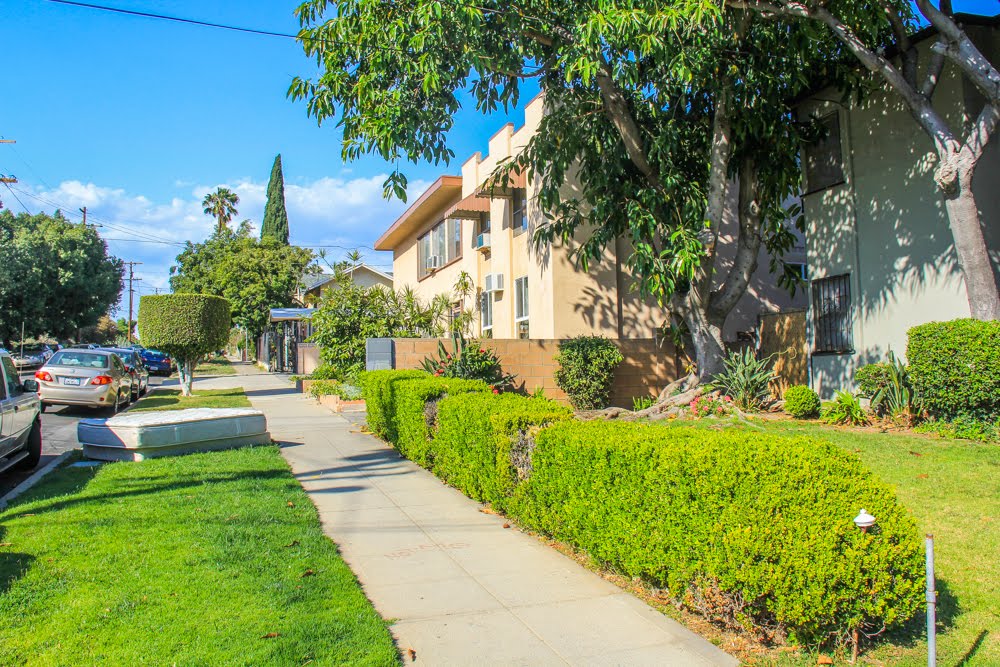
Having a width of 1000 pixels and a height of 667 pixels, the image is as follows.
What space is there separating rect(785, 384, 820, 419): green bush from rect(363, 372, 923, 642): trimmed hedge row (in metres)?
7.64

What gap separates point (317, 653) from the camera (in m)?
3.89

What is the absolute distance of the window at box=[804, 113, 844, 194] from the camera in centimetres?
1394

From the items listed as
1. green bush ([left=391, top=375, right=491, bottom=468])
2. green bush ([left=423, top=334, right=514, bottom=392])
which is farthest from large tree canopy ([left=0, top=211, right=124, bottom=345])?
green bush ([left=391, top=375, right=491, bottom=468])

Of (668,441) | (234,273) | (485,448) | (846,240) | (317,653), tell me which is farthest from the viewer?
(234,273)

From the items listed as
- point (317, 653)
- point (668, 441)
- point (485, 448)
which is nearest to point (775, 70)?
point (485, 448)

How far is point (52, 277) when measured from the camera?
137ft

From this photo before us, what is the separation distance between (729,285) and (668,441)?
8999 millimetres

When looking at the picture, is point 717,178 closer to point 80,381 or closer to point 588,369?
point 588,369

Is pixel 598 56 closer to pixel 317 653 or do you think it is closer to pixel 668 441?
pixel 668 441

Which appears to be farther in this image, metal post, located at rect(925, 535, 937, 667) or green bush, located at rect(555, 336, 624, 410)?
green bush, located at rect(555, 336, 624, 410)

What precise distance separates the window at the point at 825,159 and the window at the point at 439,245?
1059 cm

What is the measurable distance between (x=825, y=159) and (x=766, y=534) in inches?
485

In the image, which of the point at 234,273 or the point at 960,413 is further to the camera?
the point at 234,273

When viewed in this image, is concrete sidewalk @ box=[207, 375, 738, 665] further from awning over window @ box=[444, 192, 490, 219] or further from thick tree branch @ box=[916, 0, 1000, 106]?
awning over window @ box=[444, 192, 490, 219]
